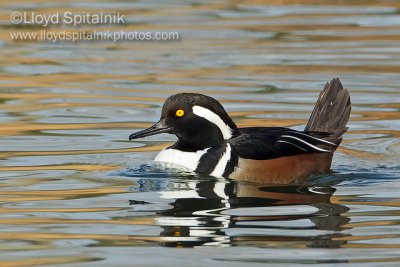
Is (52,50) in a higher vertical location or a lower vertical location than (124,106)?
higher

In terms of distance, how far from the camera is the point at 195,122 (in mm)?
10383

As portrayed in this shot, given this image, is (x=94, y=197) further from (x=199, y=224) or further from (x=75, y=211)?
(x=199, y=224)

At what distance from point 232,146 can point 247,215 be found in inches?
68.6

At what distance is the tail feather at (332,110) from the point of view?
35.7ft

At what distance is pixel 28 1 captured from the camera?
2138 centimetres

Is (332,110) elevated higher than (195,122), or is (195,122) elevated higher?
(332,110)

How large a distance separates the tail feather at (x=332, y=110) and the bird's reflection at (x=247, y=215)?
1.19m

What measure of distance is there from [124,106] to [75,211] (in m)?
5.17

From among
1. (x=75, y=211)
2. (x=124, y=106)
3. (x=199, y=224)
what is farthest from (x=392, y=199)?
(x=124, y=106)

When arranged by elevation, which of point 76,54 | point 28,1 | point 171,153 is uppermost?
point 28,1
